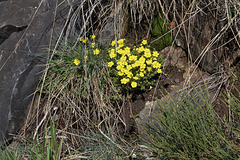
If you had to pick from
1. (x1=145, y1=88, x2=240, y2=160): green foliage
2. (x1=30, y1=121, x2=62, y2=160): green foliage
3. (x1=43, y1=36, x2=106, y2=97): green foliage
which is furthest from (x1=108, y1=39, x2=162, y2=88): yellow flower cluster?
(x1=30, y1=121, x2=62, y2=160): green foliage

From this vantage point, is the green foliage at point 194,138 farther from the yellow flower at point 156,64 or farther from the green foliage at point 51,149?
the green foliage at point 51,149

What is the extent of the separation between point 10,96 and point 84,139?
913 mm

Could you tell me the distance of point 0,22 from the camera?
8.26 ft

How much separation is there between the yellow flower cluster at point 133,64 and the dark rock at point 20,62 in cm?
71

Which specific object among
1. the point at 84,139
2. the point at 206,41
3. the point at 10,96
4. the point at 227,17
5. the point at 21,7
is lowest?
the point at 84,139

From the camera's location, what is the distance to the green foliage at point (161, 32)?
2467mm

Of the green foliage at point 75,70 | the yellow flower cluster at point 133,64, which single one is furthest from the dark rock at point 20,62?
the yellow flower cluster at point 133,64

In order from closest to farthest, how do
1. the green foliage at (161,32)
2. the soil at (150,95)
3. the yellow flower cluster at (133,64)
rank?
the yellow flower cluster at (133,64)
the soil at (150,95)
the green foliage at (161,32)

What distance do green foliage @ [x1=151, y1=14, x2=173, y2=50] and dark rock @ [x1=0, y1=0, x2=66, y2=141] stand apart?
1019 millimetres

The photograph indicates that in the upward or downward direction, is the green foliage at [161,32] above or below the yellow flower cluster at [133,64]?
above

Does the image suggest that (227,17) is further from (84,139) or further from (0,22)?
(0,22)

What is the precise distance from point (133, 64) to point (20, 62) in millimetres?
1201

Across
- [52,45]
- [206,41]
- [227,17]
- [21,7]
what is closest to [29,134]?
[52,45]

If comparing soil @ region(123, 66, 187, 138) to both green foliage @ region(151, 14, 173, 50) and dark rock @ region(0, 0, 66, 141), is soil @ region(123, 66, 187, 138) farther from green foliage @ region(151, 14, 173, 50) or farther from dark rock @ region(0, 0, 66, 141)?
dark rock @ region(0, 0, 66, 141)
